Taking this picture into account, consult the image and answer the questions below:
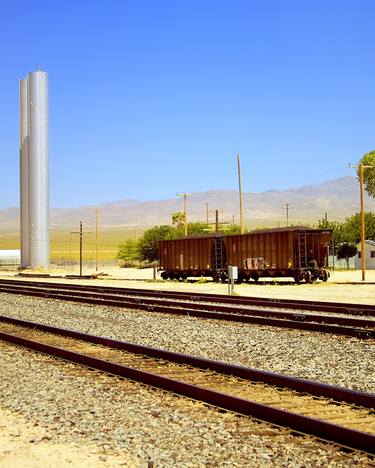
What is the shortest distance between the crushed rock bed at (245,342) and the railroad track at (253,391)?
3.27 feet

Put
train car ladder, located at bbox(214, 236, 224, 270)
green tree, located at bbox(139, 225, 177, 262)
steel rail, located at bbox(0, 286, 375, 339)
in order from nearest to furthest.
A: steel rail, located at bbox(0, 286, 375, 339), train car ladder, located at bbox(214, 236, 224, 270), green tree, located at bbox(139, 225, 177, 262)

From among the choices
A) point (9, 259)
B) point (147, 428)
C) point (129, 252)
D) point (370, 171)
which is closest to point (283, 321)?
point (147, 428)

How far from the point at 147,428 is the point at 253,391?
2.13 meters

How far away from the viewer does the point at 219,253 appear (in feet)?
149

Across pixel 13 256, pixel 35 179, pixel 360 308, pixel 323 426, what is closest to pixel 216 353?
pixel 323 426

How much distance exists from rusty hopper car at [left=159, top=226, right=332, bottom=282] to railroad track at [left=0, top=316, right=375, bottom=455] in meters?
27.3

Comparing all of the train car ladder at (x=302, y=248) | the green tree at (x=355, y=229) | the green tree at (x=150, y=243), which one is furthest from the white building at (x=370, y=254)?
the train car ladder at (x=302, y=248)

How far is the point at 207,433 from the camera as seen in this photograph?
6961 mm

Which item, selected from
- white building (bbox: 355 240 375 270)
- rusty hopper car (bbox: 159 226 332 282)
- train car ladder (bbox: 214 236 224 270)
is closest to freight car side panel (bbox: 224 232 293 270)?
rusty hopper car (bbox: 159 226 332 282)

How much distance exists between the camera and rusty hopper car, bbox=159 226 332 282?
40.0 meters

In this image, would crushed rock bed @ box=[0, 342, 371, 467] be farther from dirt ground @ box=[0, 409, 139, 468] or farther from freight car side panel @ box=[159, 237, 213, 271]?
freight car side panel @ box=[159, 237, 213, 271]

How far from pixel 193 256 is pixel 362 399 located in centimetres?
3985

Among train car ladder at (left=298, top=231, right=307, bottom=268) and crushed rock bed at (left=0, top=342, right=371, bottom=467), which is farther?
train car ladder at (left=298, top=231, right=307, bottom=268)

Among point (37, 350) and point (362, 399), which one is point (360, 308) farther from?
point (362, 399)
